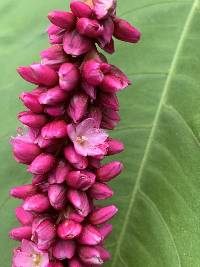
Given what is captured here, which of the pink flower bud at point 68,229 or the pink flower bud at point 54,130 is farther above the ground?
the pink flower bud at point 54,130

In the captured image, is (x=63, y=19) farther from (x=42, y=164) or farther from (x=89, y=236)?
(x=89, y=236)

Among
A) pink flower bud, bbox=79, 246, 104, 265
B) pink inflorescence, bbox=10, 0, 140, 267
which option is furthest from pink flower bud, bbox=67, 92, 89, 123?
pink flower bud, bbox=79, 246, 104, 265

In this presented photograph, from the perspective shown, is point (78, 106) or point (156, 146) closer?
point (78, 106)

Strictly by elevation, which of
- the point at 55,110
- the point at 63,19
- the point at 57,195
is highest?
the point at 63,19

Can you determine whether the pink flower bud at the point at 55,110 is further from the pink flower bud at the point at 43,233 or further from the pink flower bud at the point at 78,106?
the pink flower bud at the point at 43,233

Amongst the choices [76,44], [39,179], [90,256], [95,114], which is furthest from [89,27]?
[90,256]

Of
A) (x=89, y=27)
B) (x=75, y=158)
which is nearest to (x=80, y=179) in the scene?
(x=75, y=158)

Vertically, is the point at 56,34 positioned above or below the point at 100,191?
above

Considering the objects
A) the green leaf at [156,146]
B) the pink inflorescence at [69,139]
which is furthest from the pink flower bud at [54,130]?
the green leaf at [156,146]
